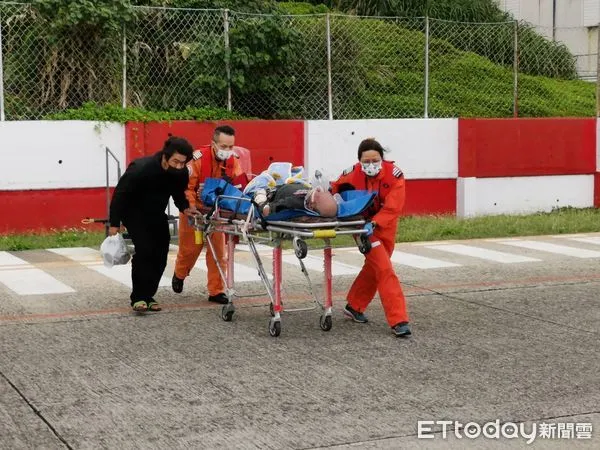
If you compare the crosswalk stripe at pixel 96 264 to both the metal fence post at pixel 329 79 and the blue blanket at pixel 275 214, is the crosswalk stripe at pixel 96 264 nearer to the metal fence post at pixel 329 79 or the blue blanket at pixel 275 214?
the blue blanket at pixel 275 214

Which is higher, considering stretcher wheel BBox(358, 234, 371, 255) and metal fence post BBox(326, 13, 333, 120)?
metal fence post BBox(326, 13, 333, 120)

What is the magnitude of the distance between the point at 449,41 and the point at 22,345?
13.3m

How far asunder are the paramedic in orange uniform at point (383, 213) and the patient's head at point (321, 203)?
0.42 m

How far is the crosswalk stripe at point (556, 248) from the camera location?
14719 mm

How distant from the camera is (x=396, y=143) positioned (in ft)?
60.9

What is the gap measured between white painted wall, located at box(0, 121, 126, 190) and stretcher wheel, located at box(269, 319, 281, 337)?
7883 mm

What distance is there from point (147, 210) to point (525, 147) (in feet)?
34.4

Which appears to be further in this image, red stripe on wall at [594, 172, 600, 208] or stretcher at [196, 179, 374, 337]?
red stripe on wall at [594, 172, 600, 208]

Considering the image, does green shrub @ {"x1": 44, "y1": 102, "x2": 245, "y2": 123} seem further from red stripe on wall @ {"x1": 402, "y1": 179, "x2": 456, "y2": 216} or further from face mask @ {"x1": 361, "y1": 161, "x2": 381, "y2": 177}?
face mask @ {"x1": 361, "y1": 161, "x2": 381, "y2": 177}

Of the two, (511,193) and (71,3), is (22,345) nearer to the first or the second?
(71,3)

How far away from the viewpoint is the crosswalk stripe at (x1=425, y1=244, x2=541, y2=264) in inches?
559

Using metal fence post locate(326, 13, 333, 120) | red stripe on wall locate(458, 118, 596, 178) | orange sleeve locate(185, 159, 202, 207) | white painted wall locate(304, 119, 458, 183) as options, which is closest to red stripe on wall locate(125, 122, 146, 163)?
white painted wall locate(304, 119, 458, 183)

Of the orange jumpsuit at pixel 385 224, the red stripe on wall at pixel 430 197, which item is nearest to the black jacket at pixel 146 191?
the orange jumpsuit at pixel 385 224

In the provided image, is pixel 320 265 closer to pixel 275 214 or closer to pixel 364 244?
pixel 364 244
